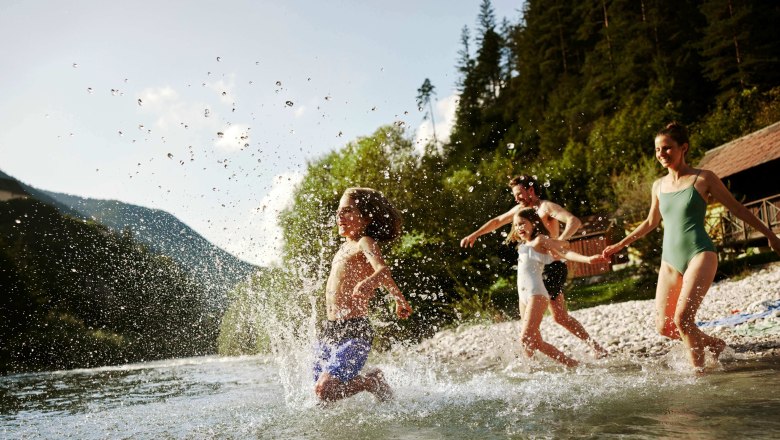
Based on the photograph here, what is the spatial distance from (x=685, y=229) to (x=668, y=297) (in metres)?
0.61

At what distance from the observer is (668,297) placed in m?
5.16

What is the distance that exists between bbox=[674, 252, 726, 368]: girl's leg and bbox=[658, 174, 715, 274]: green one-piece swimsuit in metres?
0.08

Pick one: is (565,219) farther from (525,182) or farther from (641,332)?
(641,332)

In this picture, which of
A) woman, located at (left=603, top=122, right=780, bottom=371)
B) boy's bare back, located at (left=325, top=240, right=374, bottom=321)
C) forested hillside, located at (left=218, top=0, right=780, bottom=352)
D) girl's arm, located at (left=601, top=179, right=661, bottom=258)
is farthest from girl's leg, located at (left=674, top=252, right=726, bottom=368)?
forested hillside, located at (left=218, top=0, right=780, bottom=352)

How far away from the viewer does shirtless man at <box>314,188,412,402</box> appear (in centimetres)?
449

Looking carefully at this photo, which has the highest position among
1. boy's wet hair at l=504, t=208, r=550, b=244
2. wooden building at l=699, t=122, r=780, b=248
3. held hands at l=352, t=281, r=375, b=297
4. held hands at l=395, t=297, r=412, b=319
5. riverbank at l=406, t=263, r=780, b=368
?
wooden building at l=699, t=122, r=780, b=248

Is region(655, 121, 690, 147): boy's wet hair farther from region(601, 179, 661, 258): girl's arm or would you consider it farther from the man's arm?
the man's arm

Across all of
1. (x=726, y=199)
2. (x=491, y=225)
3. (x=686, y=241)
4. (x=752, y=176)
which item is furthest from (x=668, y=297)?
(x=752, y=176)

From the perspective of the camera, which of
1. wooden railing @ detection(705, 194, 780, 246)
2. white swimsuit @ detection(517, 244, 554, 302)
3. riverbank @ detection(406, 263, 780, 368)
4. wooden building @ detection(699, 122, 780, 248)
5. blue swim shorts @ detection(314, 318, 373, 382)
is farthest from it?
wooden building @ detection(699, 122, 780, 248)

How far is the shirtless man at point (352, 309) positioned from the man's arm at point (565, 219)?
2.18m

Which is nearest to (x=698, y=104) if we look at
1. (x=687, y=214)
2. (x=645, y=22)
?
(x=645, y=22)

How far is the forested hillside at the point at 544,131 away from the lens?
15484 millimetres

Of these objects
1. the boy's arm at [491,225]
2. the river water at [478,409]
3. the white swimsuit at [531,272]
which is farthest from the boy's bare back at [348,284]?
the boy's arm at [491,225]

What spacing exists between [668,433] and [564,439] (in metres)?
0.52
